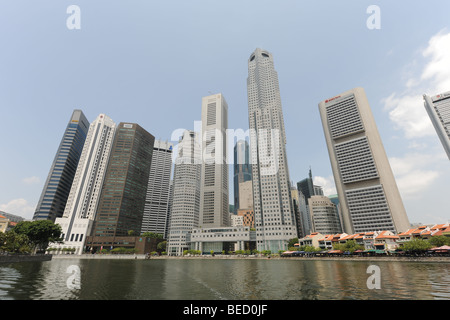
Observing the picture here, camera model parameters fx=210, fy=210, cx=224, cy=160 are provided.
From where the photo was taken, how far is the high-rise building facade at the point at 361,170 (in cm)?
15362

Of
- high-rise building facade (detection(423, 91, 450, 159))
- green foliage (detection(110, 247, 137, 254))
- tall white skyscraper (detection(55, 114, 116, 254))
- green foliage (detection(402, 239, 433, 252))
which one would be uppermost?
high-rise building facade (detection(423, 91, 450, 159))

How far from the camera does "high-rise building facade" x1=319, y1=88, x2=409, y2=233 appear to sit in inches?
6048

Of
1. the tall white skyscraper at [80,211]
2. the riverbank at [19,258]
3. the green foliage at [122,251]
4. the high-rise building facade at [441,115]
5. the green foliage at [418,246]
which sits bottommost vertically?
the riverbank at [19,258]

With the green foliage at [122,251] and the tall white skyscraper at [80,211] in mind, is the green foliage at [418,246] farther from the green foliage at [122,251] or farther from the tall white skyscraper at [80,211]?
the tall white skyscraper at [80,211]

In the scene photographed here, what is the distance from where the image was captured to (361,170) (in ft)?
554

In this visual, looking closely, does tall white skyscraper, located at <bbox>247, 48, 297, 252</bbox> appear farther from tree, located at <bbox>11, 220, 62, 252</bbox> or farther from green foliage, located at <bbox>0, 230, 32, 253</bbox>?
green foliage, located at <bbox>0, 230, 32, 253</bbox>

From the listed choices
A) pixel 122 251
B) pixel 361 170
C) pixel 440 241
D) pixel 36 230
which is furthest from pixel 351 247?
pixel 122 251

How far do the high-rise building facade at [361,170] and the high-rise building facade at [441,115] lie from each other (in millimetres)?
55238

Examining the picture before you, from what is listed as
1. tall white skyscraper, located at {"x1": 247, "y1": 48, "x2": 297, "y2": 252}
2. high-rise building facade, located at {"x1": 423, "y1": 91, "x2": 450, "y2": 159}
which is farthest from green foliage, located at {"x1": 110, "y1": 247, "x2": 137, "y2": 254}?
high-rise building facade, located at {"x1": 423, "y1": 91, "x2": 450, "y2": 159}

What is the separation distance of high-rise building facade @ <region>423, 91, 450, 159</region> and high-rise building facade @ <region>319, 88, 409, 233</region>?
55238mm

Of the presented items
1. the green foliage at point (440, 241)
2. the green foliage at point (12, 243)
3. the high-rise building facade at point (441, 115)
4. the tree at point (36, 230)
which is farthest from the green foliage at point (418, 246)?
the high-rise building facade at point (441, 115)
